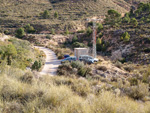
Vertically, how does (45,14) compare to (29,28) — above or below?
above

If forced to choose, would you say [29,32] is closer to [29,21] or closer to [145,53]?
[29,21]

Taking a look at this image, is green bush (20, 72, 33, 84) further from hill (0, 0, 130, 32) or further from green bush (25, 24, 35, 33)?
green bush (25, 24, 35, 33)

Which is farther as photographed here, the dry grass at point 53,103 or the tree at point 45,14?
the tree at point 45,14

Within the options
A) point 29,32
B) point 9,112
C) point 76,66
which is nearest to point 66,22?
point 29,32

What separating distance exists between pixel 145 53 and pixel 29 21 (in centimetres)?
4488

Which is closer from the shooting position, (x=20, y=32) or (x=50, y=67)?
(x=50, y=67)

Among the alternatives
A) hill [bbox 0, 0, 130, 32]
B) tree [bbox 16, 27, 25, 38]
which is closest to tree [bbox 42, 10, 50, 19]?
hill [bbox 0, 0, 130, 32]

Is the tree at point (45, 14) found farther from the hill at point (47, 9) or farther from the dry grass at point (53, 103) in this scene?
the dry grass at point (53, 103)

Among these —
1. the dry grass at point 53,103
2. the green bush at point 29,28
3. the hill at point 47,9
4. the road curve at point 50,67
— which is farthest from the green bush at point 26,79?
the green bush at point 29,28

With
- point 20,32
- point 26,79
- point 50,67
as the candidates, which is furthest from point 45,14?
point 26,79

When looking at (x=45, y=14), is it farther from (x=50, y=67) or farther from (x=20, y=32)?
(x=50, y=67)

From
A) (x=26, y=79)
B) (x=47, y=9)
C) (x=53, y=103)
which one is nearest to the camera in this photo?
(x=53, y=103)

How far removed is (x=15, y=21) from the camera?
5344 cm

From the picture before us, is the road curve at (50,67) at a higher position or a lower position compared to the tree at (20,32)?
lower
